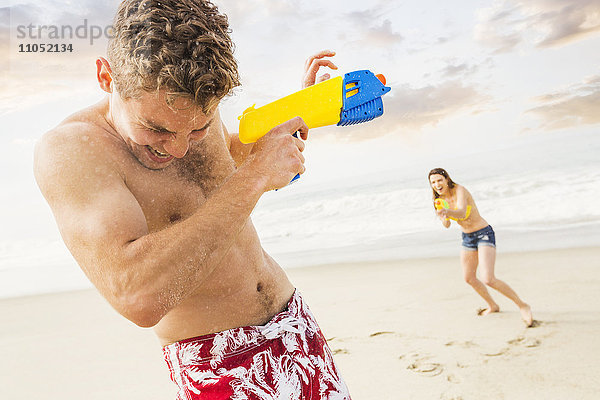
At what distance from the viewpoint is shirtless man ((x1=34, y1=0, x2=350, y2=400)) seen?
933 millimetres

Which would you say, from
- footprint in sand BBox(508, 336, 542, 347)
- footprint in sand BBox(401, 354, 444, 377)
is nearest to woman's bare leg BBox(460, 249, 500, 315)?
footprint in sand BBox(508, 336, 542, 347)

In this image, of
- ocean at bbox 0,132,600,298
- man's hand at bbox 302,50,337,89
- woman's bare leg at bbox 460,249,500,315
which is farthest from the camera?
ocean at bbox 0,132,600,298

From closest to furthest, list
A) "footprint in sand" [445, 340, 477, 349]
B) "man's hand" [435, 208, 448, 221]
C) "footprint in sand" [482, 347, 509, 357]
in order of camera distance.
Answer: "footprint in sand" [482, 347, 509, 357] < "footprint in sand" [445, 340, 477, 349] < "man's hand" [435, 208, 448, 221]

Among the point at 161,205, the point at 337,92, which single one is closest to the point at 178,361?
the point at 161,205

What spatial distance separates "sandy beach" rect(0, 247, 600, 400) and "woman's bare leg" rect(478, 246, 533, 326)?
113mm

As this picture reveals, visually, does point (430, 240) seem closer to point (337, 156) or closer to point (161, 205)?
point (161, 205)

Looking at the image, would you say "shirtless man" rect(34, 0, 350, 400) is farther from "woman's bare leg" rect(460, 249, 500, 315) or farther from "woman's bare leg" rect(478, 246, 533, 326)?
"woman's bare leg" rect(460, 249, 500, 315)

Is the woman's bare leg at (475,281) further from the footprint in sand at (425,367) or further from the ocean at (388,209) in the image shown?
the ocean at (388,209)

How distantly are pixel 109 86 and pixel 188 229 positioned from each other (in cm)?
40

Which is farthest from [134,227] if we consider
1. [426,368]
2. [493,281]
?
A: [493,281]

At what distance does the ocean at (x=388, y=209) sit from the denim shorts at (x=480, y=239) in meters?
2.44

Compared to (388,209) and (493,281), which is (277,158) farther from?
(388,209)

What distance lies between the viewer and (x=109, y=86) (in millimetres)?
1107

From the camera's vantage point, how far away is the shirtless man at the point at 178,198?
36.7 inches
